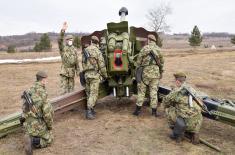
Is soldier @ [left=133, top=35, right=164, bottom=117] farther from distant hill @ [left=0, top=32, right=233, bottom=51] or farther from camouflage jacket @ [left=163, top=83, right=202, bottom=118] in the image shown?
distant hill @ [left=0, top=32, right=233, bottom=51]

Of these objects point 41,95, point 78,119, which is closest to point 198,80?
point 78,119

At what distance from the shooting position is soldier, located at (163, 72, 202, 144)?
6172mm

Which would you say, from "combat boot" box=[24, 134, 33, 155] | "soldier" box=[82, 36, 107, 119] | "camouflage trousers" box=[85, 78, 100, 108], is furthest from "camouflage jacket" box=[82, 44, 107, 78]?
"combat boot" box=[24, 134, 33, 155]

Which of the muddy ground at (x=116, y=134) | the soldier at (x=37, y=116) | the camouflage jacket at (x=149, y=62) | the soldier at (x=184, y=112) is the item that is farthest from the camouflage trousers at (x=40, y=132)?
the camouflage jacket at (x=149, y=62)

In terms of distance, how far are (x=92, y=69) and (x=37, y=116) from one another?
85.4 inches

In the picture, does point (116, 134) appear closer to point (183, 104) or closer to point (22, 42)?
point (183, 104)

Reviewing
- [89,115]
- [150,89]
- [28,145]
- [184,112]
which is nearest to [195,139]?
[184,112]

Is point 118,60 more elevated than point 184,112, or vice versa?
point 118,60

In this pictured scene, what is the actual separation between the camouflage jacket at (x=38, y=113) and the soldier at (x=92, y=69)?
190 centimetres

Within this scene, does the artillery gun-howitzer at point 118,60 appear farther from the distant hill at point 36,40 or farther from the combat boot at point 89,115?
the distant hill at point 36,40

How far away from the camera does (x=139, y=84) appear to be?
25.8 feet

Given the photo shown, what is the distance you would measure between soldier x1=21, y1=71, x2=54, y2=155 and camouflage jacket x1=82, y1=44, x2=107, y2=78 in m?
1.95

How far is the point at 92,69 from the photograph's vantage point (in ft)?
25.7

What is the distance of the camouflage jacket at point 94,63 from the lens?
25.7ft
